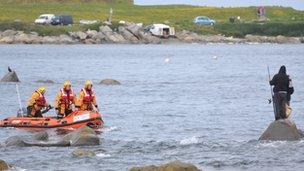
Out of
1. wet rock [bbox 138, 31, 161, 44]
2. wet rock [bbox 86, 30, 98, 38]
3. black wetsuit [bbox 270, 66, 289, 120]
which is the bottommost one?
wet rock [bbox 138, 31, 161, 44]

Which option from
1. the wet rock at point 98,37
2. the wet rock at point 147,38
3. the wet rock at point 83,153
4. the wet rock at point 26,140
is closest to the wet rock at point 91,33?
the wet rock at point 98,37

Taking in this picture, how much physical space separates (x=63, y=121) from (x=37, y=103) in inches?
69.9

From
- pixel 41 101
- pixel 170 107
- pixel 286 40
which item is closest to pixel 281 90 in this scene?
pixel 41 101

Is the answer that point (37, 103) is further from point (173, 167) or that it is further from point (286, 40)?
point (286, 40)

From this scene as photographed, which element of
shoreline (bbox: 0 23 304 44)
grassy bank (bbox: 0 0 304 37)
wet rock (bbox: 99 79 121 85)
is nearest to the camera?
wet rock (bbox: 99 79 121 85)

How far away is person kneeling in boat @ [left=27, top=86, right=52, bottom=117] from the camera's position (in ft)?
125

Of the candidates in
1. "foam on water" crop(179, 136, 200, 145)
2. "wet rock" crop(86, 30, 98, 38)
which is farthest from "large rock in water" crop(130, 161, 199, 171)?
"wet rock" crop(86, 30, 98, 38)

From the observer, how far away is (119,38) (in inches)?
5349

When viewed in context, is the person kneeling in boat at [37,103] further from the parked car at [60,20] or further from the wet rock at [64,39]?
the parked car at [60,20]

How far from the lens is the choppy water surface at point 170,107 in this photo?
30.1m

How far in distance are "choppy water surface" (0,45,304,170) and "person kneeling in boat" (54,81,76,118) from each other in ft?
6.25

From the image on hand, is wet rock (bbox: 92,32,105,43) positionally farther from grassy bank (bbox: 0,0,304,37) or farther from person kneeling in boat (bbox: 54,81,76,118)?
person kneeling in boat (bbox: 54,81,76,118)

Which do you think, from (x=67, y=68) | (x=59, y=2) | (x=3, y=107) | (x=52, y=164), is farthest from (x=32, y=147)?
(x=59, y=2)

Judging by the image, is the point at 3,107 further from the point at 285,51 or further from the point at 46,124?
the point at 285,51
